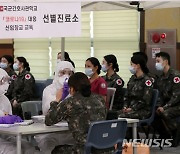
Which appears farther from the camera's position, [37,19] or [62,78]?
[62,78]

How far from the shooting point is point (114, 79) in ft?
29.3

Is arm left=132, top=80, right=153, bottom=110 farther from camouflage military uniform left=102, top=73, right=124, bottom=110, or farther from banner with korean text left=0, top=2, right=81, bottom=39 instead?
banner with korean text left=0, top=2, right=81, bottom=39

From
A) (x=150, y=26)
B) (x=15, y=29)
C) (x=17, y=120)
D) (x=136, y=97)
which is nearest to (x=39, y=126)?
(x=17, y=120)

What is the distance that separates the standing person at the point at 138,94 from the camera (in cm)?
816

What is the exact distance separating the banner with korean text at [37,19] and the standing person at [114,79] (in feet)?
9.30

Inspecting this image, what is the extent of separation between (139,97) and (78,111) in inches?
120

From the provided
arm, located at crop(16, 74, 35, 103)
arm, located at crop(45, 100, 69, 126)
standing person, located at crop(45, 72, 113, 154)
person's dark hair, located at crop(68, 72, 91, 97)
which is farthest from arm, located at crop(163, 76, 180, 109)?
arm, located at crop(45, 100, 69, 126)

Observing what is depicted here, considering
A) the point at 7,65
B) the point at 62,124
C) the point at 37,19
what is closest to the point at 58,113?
the point at 62,124

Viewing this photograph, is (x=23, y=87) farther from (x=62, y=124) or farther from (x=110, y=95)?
(x=62, y=124)

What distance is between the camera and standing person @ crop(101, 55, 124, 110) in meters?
8.85

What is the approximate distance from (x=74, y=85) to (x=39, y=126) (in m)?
0.63

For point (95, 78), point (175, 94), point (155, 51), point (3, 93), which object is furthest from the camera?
point (155, 51)

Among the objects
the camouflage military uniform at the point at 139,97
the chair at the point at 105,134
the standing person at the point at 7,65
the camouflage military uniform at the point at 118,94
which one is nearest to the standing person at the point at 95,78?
the camouflage military uniform at the point at 139,97

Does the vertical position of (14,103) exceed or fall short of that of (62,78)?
it falls short
